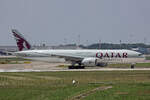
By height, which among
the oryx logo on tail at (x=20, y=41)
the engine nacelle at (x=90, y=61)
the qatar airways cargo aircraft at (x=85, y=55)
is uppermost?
the oryx logo on tail at (x=20, y=41)

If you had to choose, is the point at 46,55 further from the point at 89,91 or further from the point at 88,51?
the point at 89,91

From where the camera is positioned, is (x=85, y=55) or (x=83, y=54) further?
(x=83, y=54)

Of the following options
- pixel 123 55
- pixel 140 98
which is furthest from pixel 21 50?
pixel 140 98

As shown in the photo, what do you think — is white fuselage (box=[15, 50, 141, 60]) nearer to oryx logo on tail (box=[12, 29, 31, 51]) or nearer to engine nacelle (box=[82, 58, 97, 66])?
engine nacelle (box=[82, 58, 97, 66])

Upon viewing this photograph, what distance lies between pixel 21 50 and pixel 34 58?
15.8 ft

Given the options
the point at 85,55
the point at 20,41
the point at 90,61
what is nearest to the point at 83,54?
the point at 85,55

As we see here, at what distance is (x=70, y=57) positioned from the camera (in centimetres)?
6875

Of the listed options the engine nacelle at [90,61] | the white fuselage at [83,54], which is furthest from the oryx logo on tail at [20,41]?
the engine nacelle at [90,61]

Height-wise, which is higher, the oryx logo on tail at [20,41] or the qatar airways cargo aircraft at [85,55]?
the oryx logo on tail at [20,41]

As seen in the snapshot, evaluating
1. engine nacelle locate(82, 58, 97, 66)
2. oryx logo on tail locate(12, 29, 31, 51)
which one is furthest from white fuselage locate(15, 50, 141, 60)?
oryx logo on tail locate(12, 29, 31, 51)

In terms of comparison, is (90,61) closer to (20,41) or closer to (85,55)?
(85,55)

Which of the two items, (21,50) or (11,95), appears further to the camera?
(21,50)

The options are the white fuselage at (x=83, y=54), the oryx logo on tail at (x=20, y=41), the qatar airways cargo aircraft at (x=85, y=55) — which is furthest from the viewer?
the oryx logo on tail at (x=20, y=41)

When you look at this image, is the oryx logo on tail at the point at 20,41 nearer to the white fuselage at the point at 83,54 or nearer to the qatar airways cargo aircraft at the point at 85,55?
the qatar airways cargo aircraft at the point at 85,55
